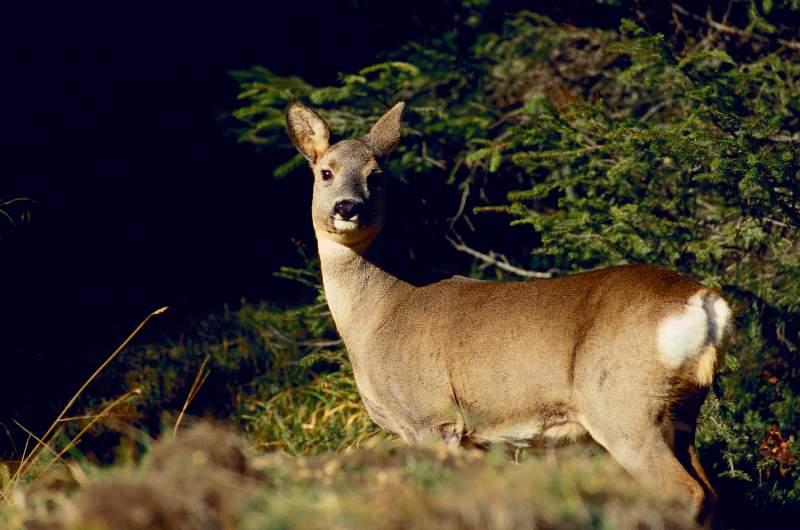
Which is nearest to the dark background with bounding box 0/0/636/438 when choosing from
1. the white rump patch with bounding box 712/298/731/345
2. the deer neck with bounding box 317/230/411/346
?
the deer neck with bounding box 317/230/411/346

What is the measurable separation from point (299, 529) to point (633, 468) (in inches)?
72.9

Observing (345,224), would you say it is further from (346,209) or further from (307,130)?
(307,130)

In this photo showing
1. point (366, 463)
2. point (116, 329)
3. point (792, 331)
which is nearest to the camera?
point (366, 463)

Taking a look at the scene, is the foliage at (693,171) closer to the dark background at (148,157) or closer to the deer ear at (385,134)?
the deer ear at (385,134)

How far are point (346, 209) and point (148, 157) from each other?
4644 mm

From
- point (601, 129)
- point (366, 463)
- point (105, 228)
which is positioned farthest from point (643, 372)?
point (105, 228)

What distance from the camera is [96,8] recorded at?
863 centimetres

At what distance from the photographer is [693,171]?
18.4ft

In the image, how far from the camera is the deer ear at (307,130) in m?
5.29

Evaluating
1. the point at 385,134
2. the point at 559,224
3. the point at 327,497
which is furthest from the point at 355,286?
the point at 327,497

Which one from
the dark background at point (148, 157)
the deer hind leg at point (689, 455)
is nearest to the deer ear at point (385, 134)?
the deer hind leg at point (689, 455)

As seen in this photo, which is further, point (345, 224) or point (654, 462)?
point (345, 224)

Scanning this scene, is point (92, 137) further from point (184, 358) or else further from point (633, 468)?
point (633, 468)

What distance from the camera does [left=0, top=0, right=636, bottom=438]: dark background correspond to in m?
8.02
